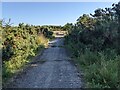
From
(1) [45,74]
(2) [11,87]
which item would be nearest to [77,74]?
(1) [45,74]

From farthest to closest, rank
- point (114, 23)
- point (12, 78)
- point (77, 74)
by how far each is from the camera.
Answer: point (114, 23) < point (77, 74) < point (12, 78)

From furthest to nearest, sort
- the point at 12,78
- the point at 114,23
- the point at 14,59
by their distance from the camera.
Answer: the point at 114,23
the point at 14,59
the point at 12,78

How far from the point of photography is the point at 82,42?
22156 millimetres

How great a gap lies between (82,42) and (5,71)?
10.6 metres

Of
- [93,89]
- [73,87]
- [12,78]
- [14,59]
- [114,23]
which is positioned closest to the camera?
[93,89]

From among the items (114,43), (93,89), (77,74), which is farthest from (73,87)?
(114,43)

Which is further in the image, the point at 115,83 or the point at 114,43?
the point at 114,43

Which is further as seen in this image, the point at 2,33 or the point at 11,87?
the point at 2,33

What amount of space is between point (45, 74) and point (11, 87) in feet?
10.4

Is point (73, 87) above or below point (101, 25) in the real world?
below

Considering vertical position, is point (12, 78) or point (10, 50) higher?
point (10, 50)

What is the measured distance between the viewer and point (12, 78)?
12320 mm

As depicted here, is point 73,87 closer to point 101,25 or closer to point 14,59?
point 14,59

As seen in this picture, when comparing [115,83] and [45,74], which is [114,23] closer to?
[45,74]
